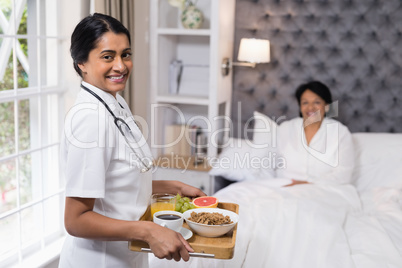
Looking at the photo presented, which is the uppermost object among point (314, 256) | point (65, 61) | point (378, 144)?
point (65, 61)

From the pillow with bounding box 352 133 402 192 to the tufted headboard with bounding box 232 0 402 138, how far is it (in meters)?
0.26

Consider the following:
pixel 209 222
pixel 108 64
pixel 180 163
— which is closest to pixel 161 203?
pixel 209 222

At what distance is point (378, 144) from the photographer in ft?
10.6

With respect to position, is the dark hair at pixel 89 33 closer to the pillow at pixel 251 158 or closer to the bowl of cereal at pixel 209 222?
the bowl of cereal at pixel 209 222

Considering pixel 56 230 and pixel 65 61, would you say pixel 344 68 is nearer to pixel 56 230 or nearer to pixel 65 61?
pixel 65 61

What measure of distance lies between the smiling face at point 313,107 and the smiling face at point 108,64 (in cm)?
205

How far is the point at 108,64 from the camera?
132cm

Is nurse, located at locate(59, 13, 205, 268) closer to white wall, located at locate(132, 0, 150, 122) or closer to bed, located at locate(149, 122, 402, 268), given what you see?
bed, located at locate(149, 122, 402, 268)

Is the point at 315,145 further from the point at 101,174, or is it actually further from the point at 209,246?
the point at 101,174

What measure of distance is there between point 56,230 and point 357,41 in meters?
2.56

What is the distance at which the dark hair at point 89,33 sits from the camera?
1.31 meters

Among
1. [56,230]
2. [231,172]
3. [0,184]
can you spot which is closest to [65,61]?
[0,184]

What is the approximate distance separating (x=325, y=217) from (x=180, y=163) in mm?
1489

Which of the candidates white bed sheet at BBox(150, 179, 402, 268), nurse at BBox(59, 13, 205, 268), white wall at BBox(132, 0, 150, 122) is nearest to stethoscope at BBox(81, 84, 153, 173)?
nurse at BBox(59, 13, 205, 268)
